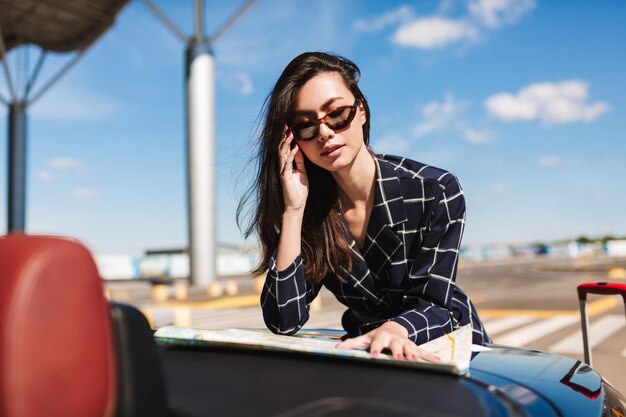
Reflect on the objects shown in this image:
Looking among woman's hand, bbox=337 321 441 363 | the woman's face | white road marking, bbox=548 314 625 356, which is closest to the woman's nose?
the woman's face

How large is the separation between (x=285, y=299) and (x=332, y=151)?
1.72 ft

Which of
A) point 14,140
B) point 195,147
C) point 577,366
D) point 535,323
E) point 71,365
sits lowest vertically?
point 535,323

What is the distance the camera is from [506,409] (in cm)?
99

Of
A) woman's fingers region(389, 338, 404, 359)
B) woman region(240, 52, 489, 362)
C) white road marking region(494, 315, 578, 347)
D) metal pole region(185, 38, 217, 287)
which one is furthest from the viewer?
metal pole region(185, 38, 217, 287)

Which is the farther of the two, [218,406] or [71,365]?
[218,406]

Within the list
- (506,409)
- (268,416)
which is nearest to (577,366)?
(506,409)

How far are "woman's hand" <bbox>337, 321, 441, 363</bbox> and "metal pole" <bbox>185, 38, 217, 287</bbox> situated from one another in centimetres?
1596

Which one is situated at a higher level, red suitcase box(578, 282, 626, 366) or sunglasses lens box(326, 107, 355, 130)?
sunglasses lens box(326, 107, 355, 130)

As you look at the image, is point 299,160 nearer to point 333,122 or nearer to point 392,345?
point 333,122

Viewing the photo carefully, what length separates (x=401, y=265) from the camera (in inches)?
74.4

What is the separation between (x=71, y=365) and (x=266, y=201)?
4.93ft

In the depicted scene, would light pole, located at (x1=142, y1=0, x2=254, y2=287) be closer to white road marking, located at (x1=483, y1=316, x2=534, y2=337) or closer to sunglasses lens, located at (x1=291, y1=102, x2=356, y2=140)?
white road marking, located at (x1=483, y1=316, x2=534, y2=337)

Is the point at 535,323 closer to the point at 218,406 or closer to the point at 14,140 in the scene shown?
the point at 218,406

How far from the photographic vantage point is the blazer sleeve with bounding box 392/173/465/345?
5.72 ft
